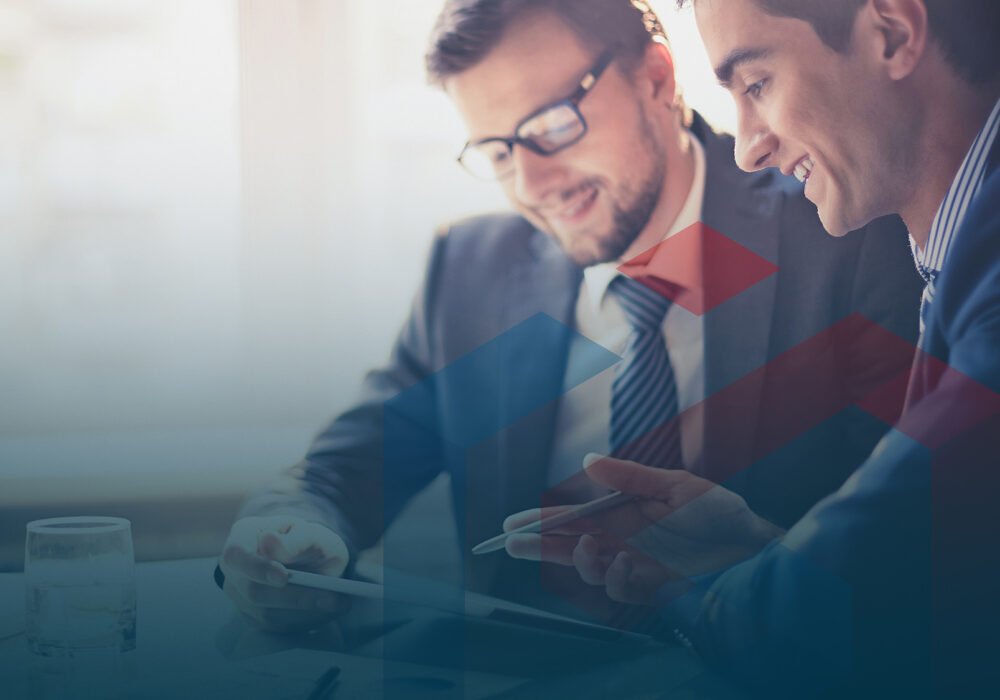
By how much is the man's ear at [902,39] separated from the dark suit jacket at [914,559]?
0.67ft

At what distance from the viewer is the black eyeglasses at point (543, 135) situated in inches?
57.8

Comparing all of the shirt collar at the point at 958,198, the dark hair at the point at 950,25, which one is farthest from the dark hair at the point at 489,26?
the shirt collar at the point at 958,198

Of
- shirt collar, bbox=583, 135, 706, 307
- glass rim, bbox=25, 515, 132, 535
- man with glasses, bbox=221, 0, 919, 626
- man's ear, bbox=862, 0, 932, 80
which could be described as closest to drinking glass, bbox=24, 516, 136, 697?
glass rim, bbox=25, 515, 132, 535

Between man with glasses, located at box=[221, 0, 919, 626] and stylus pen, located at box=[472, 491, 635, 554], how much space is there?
3 cm

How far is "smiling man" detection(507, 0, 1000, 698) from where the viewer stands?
4.72 feet

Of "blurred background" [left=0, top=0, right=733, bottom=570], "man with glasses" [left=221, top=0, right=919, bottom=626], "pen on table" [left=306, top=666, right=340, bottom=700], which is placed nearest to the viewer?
"pen on table" [left=306, top=666, right=340, bottom=700]

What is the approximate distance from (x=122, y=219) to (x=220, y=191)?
144 millimetres

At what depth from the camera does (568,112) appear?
4.82ft

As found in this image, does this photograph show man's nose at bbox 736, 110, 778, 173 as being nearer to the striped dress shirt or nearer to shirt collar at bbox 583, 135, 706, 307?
shirt collar at bbox 583, 135, 706, 307

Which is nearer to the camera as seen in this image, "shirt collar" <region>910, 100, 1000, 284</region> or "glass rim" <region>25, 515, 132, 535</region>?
"glass rim" <region>25, 515, 132, 535</region>

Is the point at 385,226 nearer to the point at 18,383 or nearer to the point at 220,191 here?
the point at 220,191

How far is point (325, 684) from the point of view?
1113mm

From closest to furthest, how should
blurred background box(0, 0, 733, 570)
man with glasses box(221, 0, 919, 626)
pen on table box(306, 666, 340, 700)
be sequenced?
pen on table box(306, 666, 340, 700)
blurred background box(0, 0, 733, 570)
man with glasses box(221, 0, 919, 626)

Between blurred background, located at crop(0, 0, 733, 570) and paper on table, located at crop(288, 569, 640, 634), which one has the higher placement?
blurred background, located at crop(0, 0, 733, 570)
